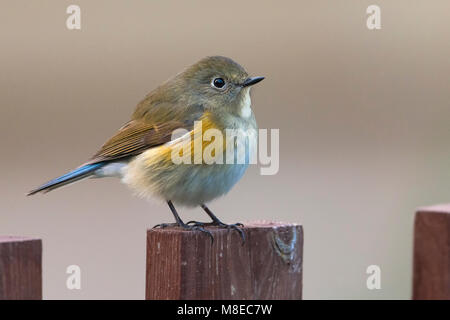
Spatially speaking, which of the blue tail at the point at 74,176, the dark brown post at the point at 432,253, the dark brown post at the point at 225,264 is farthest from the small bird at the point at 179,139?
the dark brown post at the point at 432,253

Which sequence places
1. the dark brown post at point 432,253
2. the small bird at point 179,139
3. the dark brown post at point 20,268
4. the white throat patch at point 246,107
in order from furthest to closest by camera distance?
the white throat patch at point 246,107, the small bird at point 179,139, the dark brown post at point 432,253, the dark brown post at point 20,268

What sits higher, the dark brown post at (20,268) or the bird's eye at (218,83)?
the bird's eye at (218,83)

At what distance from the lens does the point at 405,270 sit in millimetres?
5473

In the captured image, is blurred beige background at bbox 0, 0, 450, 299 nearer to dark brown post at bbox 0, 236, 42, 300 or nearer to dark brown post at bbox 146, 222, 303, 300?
dark brown post at bbox 146, 222, 303, 300

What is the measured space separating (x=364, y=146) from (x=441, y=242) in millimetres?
3912

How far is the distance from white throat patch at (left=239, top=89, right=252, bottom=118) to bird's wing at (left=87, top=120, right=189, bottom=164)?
311 mm

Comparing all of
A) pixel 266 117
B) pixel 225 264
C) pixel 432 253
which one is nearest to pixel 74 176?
pixel 225 264

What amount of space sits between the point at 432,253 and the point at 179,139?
1.59 m

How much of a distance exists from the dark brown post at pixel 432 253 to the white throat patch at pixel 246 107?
159cm

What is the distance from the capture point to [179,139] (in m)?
3.86

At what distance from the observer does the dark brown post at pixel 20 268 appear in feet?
7.75

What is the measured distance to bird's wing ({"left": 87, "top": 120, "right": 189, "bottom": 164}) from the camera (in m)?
3.98

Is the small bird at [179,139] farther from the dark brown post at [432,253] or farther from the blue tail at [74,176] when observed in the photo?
the dark brown post at [432,253]

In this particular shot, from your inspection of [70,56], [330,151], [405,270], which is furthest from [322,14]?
[405,270]
